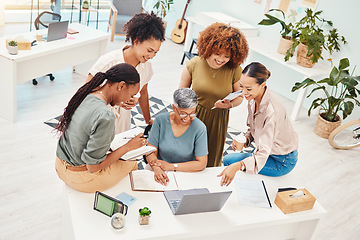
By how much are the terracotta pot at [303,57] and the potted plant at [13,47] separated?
11.3 feet

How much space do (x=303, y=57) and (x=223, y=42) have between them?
2.82 meters

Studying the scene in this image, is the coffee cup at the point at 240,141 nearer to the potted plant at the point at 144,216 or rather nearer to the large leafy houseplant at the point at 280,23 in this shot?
the potted plant at the point at 144,216

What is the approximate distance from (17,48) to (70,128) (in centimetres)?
236

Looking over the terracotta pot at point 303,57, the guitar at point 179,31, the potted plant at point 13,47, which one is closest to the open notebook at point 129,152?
the potted plant at point 13,47

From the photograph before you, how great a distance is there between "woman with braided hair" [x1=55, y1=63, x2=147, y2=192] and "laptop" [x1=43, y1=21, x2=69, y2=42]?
262 cm

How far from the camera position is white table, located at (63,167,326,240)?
204cm

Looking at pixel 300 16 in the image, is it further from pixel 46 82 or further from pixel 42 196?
pixel 42 196

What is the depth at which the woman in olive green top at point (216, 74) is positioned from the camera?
2760 millimetres

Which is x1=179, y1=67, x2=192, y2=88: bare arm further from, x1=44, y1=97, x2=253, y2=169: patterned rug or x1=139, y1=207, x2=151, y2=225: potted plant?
x1=44, y1=97, x2=253, y2=169: patterned rug

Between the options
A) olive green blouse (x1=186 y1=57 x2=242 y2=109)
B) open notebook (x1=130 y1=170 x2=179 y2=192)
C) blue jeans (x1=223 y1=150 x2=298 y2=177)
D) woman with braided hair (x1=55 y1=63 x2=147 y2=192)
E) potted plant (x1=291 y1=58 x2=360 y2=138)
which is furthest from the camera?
potted plant (x1=291 y1=58 x2=360 y2=138)

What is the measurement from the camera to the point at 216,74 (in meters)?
2.91

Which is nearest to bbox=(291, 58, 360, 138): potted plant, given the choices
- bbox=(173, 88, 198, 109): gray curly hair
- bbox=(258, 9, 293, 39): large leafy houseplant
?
bbox=(258, 9, 293, 39): large leafy houseplant

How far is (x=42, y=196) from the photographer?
10.6 ft

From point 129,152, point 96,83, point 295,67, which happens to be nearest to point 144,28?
point 96,83
